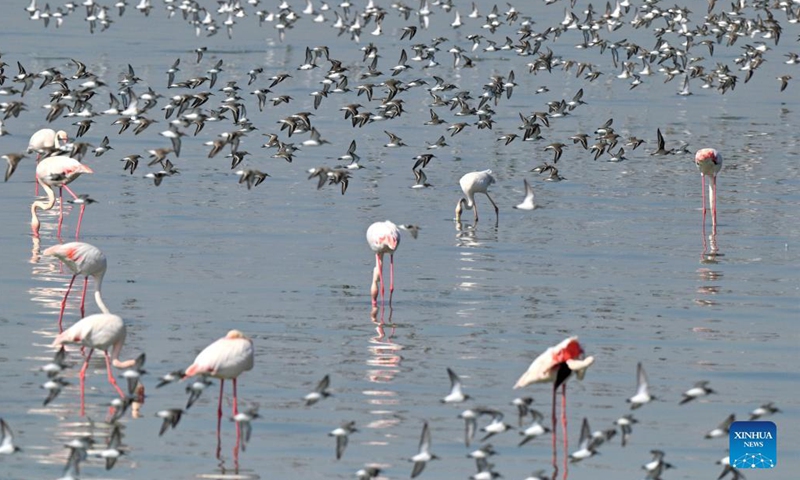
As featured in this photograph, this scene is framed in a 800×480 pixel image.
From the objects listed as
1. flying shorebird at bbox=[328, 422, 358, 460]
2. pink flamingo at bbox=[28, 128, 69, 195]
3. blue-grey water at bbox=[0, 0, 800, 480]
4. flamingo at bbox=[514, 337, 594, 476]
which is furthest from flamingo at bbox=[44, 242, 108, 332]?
pink flamingo at bbox=[28, 128, 69, 195]

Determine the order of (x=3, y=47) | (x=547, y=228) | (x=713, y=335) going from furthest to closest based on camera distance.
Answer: (x=3, y=47) → (x=547, y=228) → (x=713, y=335)

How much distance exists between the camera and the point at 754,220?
3366cm

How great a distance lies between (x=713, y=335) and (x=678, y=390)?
3.26 m

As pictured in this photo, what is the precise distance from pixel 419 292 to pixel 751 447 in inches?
358

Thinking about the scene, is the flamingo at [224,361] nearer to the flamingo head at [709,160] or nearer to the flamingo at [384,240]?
the flamingo at [384,240]

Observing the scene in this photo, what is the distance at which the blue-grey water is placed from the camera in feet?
58.1

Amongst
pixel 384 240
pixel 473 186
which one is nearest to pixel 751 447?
pixel 384 240

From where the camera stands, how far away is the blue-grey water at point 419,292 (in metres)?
17.7

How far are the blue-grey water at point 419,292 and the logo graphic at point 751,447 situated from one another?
6.0 inches

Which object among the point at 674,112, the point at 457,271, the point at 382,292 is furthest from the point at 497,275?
the point at 674,112

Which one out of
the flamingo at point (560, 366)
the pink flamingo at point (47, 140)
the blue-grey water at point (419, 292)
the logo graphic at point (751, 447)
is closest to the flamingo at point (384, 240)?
the blue-grey water at point (419, 292)

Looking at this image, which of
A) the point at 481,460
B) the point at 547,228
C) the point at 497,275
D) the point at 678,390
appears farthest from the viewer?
the point at 547,228

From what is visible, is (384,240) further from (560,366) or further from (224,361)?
(560,366)

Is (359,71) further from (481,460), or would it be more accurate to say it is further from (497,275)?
(481,460)
